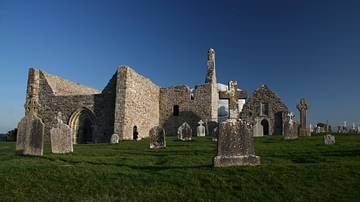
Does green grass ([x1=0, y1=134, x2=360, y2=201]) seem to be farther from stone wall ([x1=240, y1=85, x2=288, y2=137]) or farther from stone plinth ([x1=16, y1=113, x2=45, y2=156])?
stone wall ([x1=240, y1=85, x2=288, y2=137])

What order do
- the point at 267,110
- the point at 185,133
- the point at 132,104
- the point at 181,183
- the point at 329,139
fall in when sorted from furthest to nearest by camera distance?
1. the point at 267,110
2. the point at 132,104
3. the point at 185,133
4. the point at 329,139
5. the point at 181,183

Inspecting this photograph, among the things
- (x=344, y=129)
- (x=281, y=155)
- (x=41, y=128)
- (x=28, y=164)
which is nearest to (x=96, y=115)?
(x=41, y=128)

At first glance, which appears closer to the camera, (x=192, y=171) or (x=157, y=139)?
(x=192, y=171)

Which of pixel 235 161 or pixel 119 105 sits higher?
pixel 119 105

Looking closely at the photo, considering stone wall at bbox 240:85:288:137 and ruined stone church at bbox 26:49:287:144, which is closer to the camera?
ruined stone church at bbox 26:49:287:144

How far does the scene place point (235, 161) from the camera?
697 cm

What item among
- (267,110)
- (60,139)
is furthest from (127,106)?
(267,110)

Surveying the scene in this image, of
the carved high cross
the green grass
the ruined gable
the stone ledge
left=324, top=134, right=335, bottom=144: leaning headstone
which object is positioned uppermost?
the ruined gable

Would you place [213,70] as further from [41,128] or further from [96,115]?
[41,128]

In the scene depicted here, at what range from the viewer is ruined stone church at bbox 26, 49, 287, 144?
2152cm

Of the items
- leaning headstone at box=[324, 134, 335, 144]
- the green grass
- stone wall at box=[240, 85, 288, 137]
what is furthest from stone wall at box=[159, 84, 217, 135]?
the green grass

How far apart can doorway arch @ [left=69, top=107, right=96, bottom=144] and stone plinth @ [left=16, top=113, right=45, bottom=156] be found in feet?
40.8

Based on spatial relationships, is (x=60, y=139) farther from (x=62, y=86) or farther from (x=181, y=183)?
(x=62, y=86)

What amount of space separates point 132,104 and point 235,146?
52.1ft
